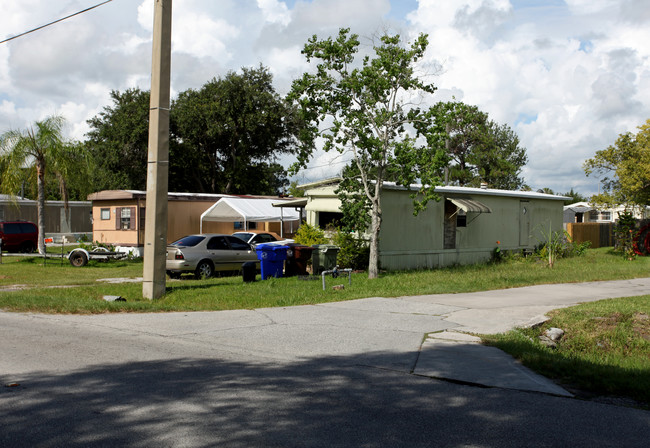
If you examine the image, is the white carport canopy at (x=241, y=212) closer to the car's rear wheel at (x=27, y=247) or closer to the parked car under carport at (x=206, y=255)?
A: the parked car under carport at (x=206, y=255)

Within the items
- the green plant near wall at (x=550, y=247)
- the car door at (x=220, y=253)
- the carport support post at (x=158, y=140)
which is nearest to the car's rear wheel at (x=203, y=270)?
the car door at (x=220, y=253)

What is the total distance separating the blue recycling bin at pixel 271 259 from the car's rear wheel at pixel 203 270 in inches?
82.6

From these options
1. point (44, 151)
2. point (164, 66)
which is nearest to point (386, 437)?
point (164, 66)

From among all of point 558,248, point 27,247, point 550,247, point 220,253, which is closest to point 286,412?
point 220,253

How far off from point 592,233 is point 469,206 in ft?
61.8

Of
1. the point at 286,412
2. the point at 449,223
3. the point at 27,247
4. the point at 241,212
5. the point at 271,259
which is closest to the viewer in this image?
the point at 286,412

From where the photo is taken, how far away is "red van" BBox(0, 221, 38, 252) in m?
30.8

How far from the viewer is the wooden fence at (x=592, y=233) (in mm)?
35375

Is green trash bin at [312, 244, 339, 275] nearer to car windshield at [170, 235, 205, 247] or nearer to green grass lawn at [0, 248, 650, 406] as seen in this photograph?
green grass lawn at [0, 248, 650, 406]

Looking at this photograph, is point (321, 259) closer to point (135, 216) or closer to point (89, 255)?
point (89, 255)

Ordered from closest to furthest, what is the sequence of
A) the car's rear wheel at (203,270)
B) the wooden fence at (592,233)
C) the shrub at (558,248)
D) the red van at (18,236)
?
the car's rear wheel at (203,270)
the shrub at (558,248)
the red van at (18,236)
the wooden fence at (592,233)

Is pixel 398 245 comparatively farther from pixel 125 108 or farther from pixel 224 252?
pixel 125 108

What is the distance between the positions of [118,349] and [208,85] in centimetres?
3696

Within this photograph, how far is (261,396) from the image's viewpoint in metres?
5.78
